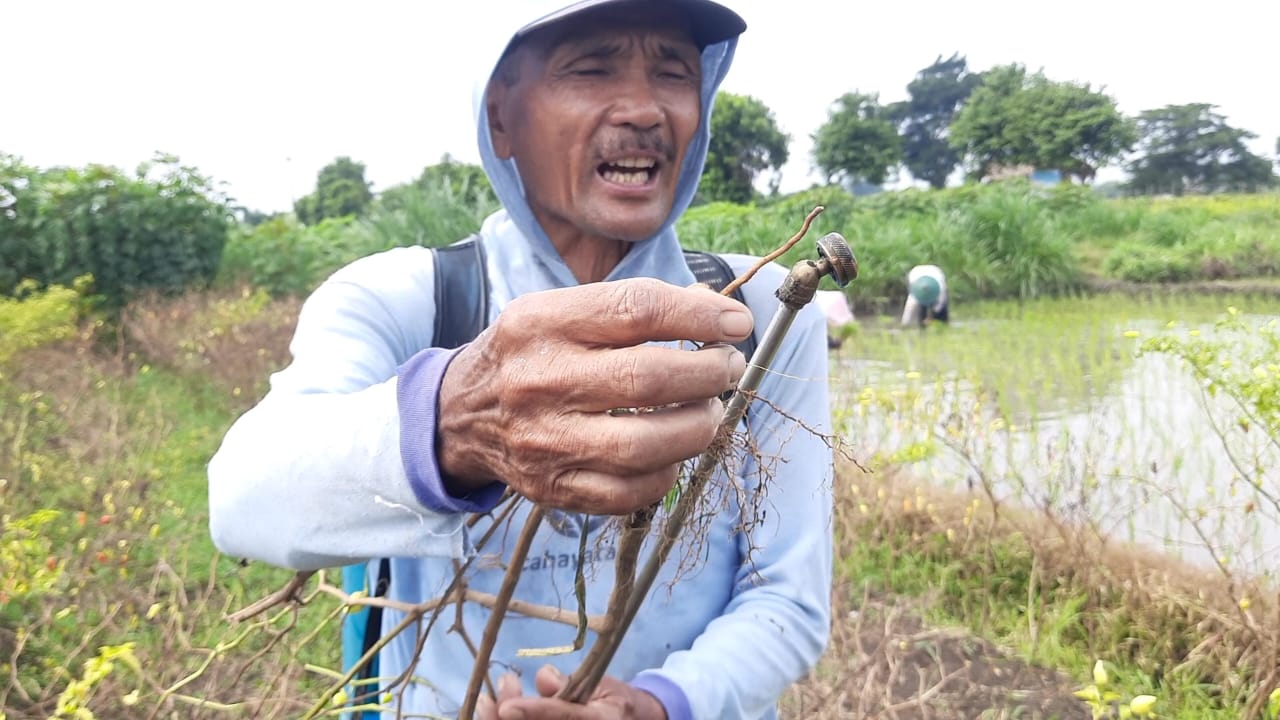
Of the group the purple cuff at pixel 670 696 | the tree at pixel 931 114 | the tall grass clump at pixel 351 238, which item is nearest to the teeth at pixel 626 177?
the purple cuff at pixel 670 696

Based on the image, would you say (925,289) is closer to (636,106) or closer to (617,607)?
(636,106)

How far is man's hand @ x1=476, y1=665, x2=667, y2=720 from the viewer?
3.26 ft

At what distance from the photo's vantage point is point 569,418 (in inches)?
24.8

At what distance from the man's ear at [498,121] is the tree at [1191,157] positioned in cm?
3565

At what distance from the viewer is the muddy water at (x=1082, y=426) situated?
3.25 metres

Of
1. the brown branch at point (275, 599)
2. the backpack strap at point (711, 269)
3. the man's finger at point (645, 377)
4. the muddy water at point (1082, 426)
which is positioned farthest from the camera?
the muddy water at point (1082, 426)

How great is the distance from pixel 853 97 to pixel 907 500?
119 feet

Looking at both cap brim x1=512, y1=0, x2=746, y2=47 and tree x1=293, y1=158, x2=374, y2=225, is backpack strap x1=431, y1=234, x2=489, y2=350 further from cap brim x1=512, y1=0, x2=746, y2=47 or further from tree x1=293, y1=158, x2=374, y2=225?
tree x1=293, y1=158, x2=374, y2=225

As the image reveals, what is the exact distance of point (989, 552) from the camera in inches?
128

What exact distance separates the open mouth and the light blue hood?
9 centimetres

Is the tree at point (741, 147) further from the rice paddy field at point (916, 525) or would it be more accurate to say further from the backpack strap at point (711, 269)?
the backpack strap at point (711, 269)

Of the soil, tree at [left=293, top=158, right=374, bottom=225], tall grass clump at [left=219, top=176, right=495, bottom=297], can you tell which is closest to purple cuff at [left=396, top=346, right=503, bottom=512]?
the soil

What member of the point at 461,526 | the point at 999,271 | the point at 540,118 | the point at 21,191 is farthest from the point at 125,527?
the point at 999,271

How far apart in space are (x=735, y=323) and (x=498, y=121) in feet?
2.82
